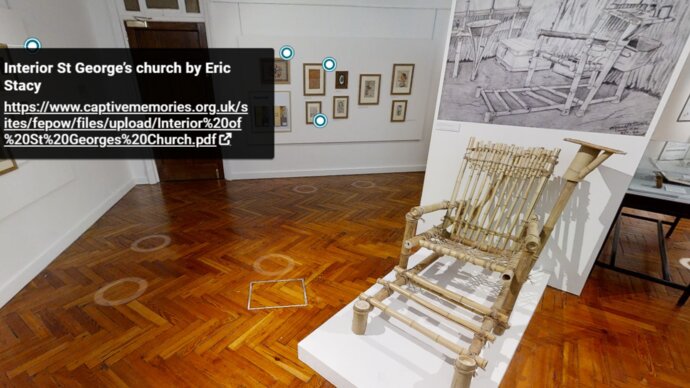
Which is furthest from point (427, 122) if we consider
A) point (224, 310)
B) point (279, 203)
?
point (224, 310)

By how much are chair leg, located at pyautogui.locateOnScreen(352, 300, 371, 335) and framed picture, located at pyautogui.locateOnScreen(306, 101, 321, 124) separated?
3.65 m

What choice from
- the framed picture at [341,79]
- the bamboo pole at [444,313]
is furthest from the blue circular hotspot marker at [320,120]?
the bamboo pole at [444,313]

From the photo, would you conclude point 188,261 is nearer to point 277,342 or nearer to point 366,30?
point 277,342

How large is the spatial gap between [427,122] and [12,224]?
17.2 ft

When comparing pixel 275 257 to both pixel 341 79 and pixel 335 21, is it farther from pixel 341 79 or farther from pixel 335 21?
pixel 335 21

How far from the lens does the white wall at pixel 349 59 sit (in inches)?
166

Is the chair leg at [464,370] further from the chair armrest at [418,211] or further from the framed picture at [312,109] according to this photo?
the framed picture at [312,109]

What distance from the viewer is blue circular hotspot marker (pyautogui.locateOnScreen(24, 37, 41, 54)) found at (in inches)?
104

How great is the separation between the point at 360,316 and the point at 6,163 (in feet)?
9.62

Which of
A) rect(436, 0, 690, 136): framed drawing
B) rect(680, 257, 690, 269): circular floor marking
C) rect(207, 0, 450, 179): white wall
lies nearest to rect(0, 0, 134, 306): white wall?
rect(207, 0, 450, 179): white wall

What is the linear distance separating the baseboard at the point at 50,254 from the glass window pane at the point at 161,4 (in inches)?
98.0

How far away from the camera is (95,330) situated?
1.97 m

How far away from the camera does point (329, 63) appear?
4.50m

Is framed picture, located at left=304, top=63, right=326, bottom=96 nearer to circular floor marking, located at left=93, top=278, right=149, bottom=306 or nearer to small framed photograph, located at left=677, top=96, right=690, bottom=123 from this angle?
Result: circular floor marking, located at left=93, top=278, right=149, bottom=306
